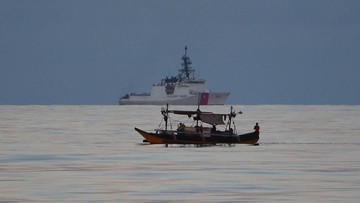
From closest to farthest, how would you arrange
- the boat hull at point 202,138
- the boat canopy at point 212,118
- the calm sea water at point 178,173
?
the calm sea water at point 178,173 < the boat hull at point 202,138 < the boat canopy at point 212,118

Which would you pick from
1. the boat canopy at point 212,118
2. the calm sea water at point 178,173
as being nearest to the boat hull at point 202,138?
the calm sea water at point 178,173

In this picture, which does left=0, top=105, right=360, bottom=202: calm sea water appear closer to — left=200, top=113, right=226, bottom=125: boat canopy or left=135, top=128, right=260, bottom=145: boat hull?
left=135, top=128, right=260, bottom=145: boat hull

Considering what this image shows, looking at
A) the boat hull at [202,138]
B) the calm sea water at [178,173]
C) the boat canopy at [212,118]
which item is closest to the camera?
the calm sea water at [178,173]

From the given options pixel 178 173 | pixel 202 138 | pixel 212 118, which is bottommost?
pixel 178 173

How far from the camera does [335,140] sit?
8662 centimetres

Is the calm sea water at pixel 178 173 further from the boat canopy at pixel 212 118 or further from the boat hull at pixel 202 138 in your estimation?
the boat canopy at pixel 212 118

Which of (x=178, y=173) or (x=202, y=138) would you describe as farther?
(x=202, y=138)

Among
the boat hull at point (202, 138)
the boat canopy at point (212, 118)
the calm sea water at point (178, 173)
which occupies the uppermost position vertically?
the boat canopy at point (212, 118)

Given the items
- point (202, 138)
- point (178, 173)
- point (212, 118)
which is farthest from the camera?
point (212, 118)

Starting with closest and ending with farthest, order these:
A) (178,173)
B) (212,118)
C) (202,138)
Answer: (178,173) → (202,138) → (212,118)

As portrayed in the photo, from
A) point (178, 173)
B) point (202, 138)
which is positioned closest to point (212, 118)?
point (202, 138)

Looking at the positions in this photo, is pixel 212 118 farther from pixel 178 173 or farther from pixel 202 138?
pixel 178 173

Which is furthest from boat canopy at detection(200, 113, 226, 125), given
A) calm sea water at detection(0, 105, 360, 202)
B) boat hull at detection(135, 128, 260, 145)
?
calm sea water at detection(0, 105, 360, 202)

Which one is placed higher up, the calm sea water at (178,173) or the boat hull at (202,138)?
the boat hull at (202,138)
